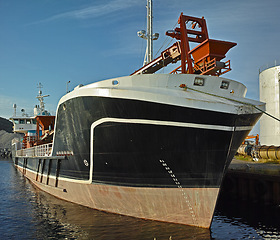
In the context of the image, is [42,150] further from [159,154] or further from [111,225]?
[159,154]

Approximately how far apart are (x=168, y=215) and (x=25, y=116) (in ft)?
122

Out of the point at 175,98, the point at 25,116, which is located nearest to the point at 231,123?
the point at 175,98

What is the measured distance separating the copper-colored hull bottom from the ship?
0.11 feet

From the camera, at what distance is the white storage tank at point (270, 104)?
35.4m

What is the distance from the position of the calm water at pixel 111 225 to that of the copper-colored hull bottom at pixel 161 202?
27cm

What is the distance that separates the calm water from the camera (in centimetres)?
934

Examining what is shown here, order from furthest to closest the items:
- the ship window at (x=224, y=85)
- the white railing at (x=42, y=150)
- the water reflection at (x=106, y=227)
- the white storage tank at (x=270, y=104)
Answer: the white storage tank at (x=270, y=104) < the white railing at (x=42, y=150) < the ship window at (x=224, y=85) < the water reflection at (x=106, y=227)

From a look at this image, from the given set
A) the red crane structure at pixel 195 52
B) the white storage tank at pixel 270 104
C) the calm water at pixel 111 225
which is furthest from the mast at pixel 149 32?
the white storage tank at pixel 270 104

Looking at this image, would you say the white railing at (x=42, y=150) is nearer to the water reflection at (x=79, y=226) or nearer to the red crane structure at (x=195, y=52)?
the water reflection at (x=79, y=226)

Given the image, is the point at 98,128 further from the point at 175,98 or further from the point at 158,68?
the point at 158,68

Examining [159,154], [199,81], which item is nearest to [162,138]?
[159,154]

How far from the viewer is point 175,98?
9.01m

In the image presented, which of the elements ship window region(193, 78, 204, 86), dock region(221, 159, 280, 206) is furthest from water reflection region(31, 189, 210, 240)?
dock region(221, 159, 280, 206)

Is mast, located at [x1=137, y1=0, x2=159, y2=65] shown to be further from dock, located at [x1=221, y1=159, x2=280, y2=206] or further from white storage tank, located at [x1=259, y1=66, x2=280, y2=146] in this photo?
white storage tank, located at [x1=259, y1=66, x2=280, y2=146]
